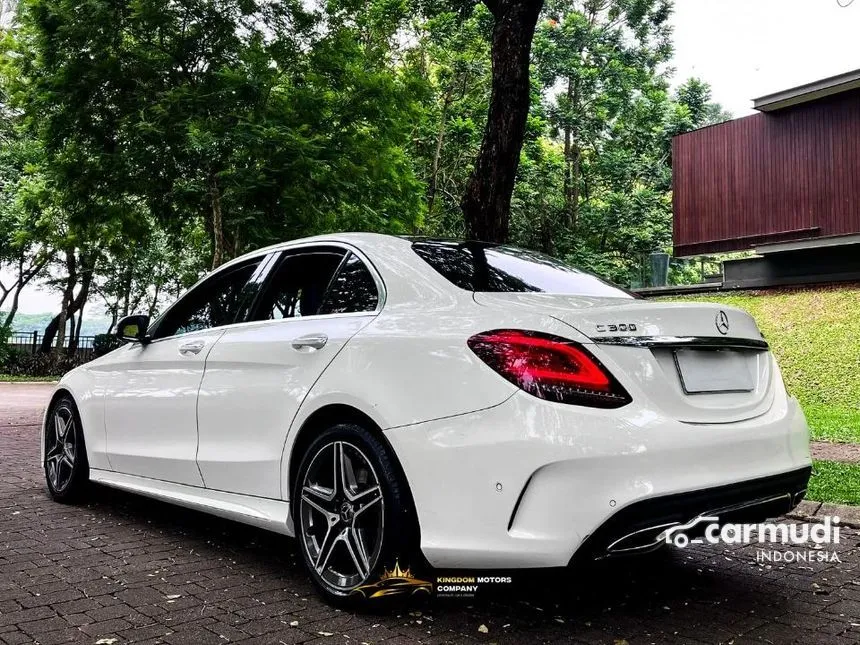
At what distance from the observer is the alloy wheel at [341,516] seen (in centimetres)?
329

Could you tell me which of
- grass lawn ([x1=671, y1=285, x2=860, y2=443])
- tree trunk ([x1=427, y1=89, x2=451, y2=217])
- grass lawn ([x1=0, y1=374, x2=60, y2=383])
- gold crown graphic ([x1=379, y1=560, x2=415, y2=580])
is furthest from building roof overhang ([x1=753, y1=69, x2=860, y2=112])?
grass lawn ([x1=0, y1=374, x2=60, y2=383])

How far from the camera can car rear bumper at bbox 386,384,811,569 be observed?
275 cm

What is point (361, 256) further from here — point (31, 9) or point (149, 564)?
point (31, 9)

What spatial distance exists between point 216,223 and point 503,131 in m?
6.25

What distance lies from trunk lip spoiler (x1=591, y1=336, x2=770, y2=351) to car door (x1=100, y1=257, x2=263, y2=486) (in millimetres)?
2161

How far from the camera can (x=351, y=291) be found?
3.80 meters

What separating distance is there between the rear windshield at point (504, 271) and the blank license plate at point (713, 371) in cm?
69

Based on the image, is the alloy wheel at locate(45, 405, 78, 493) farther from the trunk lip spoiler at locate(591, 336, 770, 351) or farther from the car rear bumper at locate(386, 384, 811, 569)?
the trunk lip spoiler at locate(591, 336, 770, 351)

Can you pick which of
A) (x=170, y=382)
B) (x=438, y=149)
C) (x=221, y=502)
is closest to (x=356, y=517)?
(x=221, y=502)

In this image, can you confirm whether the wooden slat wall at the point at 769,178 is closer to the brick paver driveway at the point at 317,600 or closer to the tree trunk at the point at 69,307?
the brick paver driveway at the point at 317,600

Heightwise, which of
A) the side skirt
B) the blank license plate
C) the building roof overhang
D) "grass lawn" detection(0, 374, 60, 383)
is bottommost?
"grass lawn" detection(0, 374, 60, 383)

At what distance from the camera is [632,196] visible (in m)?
31.6

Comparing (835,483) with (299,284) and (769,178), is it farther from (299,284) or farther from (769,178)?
(769,178)

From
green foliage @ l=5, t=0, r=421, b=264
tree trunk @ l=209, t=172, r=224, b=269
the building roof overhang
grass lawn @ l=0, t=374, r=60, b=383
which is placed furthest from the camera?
grass lawn @ l=0, t=374, r=60, b=383
